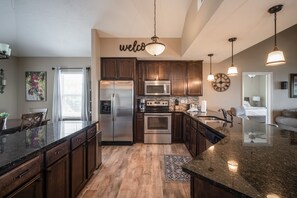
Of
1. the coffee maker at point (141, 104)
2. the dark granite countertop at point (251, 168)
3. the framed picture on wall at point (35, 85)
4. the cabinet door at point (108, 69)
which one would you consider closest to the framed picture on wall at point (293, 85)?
the coffee maker at point (141, 104)

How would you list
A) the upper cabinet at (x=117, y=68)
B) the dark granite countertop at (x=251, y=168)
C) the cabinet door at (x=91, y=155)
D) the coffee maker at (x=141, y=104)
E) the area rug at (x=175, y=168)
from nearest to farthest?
1. the dark granite countertop at (x=251, y=168)
2. the cabinet door at (x=91, y=155)
3. the area rug at (x=175, y=168)
4. the upper cabinet at (x=117, y=68)
5. the coffee maker at (x=141, y=104)

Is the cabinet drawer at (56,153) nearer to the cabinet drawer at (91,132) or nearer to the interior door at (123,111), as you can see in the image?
the cabinet drawer at (91,132)

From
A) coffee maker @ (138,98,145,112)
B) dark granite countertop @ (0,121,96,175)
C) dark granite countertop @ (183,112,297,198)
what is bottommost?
dark granite countertop @ (0,121,96,175)

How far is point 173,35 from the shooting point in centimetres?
465

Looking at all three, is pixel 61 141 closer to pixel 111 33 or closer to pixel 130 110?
pixel 130 110

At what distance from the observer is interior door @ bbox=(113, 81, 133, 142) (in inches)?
183

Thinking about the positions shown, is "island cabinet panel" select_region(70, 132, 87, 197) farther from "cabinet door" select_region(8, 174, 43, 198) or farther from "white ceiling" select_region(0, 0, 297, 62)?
"white ceiling" select_region(0, 0, 297, 62)

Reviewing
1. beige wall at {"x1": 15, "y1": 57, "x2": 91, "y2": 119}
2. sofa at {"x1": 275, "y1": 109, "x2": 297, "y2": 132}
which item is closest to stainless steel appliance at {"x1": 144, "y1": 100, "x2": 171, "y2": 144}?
beige wall at {"x1": 15, "y1": 57, "x2": 91, "y2": 119}

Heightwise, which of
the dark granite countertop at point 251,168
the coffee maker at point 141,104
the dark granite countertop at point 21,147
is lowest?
the dark granite countertop at point 21,147

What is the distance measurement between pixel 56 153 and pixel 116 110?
2.98 meters

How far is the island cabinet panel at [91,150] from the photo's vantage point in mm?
2543

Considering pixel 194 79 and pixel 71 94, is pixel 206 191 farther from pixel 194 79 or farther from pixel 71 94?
pixel 71 94

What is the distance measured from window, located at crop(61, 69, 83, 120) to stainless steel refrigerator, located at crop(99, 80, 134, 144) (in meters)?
1.50

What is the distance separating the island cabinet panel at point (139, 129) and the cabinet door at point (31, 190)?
3.49m
